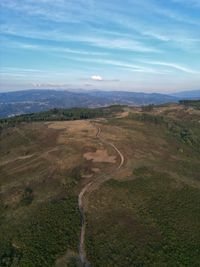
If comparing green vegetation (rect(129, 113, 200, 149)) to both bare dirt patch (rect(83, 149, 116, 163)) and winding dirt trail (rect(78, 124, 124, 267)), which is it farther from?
bare dirt patch (rect(83, 149, 116, 163))

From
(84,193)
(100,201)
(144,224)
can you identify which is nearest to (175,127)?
(84,193)

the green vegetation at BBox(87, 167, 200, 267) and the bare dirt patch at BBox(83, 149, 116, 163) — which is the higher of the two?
the bare dirt patch at BBox(83, 149, 116, 163)

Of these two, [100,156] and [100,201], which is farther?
[100,156]

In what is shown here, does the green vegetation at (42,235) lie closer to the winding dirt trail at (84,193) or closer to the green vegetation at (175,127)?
the winding dirt trail at (84,193)

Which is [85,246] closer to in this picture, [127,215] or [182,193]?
[127,215]

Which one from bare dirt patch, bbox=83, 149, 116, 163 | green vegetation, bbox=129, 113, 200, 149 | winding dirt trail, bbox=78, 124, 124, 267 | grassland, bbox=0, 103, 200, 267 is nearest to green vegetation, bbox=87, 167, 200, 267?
grassland, bbox=0, 103, 200, 267

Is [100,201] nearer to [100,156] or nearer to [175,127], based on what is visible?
[100,156]
